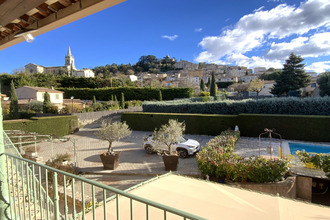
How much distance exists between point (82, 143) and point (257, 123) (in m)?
12.4

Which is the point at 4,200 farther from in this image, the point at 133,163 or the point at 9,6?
the point at 133,163

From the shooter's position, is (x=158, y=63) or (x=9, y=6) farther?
(x=158, y=63)

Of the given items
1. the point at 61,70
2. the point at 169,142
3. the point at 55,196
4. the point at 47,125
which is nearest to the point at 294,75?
the point at 169,142

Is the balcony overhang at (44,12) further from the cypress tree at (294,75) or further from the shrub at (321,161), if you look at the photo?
the cypress tree at (294,75)

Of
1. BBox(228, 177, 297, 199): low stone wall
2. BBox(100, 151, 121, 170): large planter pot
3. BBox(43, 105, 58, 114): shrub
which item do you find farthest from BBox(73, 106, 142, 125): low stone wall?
BBox(228, 177, 297, 199): low stone wall

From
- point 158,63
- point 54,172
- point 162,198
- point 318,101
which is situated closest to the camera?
point 54,172

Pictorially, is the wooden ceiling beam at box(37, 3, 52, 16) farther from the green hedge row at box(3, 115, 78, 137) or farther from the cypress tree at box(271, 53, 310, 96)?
the cypress tree at box(271, 53, 310, 96)

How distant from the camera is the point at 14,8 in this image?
1.74 meters

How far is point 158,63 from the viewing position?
122875 millimetres

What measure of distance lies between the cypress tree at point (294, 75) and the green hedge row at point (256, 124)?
30.2m

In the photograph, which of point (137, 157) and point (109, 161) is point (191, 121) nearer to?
point (137, 157)

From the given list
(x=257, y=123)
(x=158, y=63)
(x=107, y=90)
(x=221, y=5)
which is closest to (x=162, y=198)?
(x=257, y=123)

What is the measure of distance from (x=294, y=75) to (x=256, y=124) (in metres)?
31.8

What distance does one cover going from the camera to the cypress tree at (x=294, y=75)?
122ft
